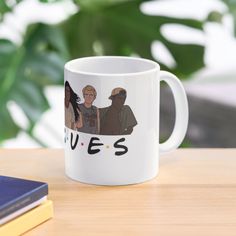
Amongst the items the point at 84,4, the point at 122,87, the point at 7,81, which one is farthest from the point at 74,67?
the point at 84,4

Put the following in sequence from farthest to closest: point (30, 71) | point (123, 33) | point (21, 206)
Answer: point (123, 33), point (30, 71), point (21, 206)

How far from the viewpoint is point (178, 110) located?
0.80 meters

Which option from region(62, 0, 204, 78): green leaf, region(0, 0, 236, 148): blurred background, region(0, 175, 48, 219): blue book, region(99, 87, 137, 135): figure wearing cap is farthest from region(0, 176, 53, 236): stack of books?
region(62, 0, 204, 78): green leaf

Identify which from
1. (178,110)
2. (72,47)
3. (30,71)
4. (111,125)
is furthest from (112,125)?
(72,47)

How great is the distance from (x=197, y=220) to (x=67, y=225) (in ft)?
0.42

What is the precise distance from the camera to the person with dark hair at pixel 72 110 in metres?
0.75

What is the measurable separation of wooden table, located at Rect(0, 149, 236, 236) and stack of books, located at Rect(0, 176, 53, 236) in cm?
1

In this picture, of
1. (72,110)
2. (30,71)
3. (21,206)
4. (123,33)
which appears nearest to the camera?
(21,206)

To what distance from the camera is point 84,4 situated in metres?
1.53

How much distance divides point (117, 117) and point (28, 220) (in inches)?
6.1

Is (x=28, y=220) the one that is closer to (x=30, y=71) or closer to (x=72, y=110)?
(x=72, y=110)

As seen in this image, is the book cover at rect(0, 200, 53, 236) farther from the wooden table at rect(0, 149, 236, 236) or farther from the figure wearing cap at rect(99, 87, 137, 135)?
the figure wearing cap at rect(99, 87, 137, 135)

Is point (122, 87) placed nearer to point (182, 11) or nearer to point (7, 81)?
point (7, 81)

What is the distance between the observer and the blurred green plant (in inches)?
53.7
